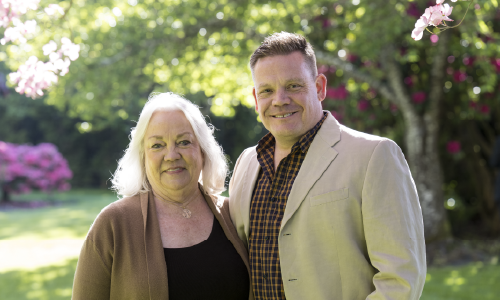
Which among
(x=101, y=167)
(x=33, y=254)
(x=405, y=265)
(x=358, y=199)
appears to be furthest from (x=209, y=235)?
(x=101, y=167)

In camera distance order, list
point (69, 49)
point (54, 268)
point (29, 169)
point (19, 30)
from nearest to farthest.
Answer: point (19, 30) → point (69, 49) → point (54, 268) → point (29, 169)

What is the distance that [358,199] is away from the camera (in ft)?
7.08

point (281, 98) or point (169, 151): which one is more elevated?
point (281, 98)

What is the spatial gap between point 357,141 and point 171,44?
255 inches

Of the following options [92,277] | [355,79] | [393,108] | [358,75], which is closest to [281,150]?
[92,277]

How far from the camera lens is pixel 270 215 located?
2469mm

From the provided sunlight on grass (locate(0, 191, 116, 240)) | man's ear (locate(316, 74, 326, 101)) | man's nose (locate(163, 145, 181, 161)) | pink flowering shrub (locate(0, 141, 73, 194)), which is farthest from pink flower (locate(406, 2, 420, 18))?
pink flowering shrub (locate(0, 141, 73, 194))

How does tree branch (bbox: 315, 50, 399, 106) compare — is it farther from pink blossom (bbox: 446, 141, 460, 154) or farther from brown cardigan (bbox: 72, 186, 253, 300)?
brown cardigan (bbox: 72, 186, 253, 300)

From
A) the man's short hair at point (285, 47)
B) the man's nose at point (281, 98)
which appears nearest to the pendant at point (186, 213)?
the man's nose at point (281, 98)

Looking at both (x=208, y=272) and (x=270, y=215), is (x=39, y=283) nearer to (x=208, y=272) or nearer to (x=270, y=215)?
(x=208, y=272)

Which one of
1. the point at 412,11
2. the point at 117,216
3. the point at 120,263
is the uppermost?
the point at 412,11

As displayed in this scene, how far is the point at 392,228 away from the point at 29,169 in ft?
69.7

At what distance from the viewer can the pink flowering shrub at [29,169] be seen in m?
19.8

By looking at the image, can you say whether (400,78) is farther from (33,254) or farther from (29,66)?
(33,254)
